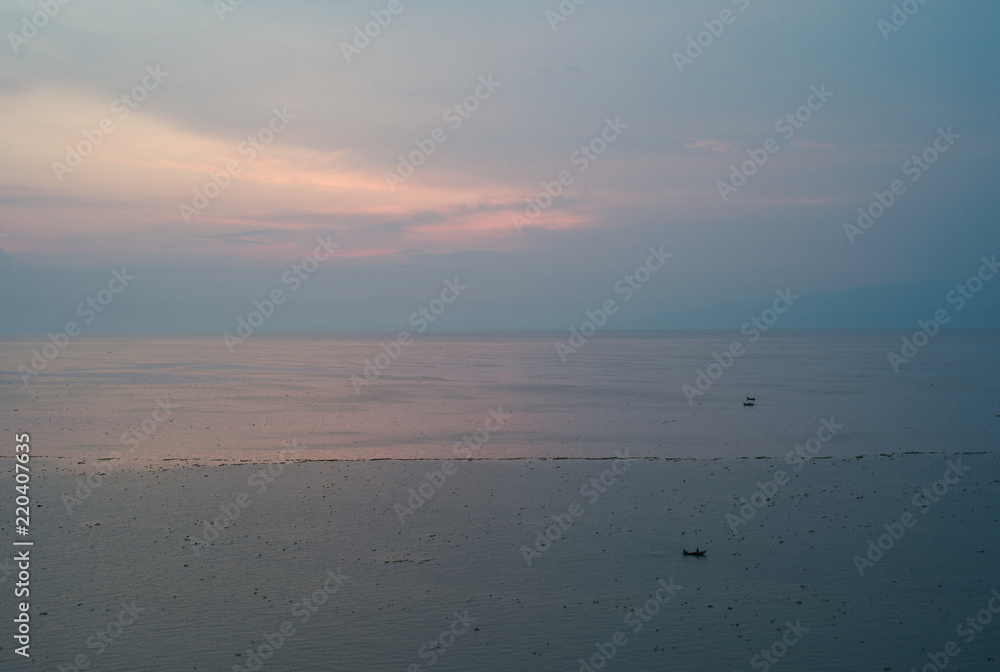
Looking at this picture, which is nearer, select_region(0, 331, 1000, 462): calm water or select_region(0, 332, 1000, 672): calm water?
select_region(0, 332, 1000, 672): calm water

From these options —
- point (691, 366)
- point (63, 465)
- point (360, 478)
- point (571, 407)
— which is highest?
point (63, 465)

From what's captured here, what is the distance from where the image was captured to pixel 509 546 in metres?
18.9

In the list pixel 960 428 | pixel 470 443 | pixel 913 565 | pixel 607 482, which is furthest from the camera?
pixel 960 428

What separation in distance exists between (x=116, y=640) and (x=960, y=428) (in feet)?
127

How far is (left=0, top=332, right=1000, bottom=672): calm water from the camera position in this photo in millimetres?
13812

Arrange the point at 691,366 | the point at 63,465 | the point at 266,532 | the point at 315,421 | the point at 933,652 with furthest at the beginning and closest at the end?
the point at 691,366, the point at 315,421, the point at 63,465, the point at 266,532, the point at 933,652

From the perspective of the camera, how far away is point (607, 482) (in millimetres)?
25312

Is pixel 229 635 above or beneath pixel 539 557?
above

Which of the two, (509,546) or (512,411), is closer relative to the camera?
(509,546)

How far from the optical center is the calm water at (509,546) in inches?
544

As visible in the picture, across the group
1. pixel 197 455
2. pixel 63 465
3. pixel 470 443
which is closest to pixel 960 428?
pixel 470 443

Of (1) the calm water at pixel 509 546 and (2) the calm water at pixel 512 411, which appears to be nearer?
(1) the calm water at pixel 509 546

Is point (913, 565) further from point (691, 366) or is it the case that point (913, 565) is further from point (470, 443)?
point (691, 366)

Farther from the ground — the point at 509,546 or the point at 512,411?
the point at 509,546
